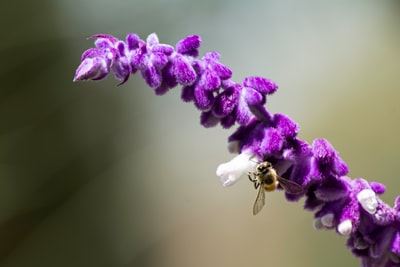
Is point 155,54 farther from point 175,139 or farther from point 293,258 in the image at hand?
point 175,139

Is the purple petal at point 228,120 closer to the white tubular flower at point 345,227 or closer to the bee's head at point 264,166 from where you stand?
the bee's head at point 264,166

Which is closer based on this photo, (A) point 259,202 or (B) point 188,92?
(B) point 188,92

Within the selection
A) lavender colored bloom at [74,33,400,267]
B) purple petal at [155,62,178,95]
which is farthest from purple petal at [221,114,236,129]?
purple petal at [155,62,178,95]

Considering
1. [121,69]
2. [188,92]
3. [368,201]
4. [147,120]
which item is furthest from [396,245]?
[147,120]

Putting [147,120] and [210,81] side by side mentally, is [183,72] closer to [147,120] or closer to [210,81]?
[210,81]

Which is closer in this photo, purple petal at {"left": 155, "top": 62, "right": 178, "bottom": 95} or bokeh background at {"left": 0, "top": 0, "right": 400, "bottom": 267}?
purple petal at {"left": 155, "top": 62, "right": 178, "bottom": 95}

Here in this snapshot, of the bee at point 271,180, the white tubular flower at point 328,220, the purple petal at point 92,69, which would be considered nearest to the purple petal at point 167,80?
the purple petal at point 92,69

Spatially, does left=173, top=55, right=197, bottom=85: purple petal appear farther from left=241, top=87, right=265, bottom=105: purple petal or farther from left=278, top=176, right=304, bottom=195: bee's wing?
left=278, top=176, right=304, bottom=195: bee's wing
